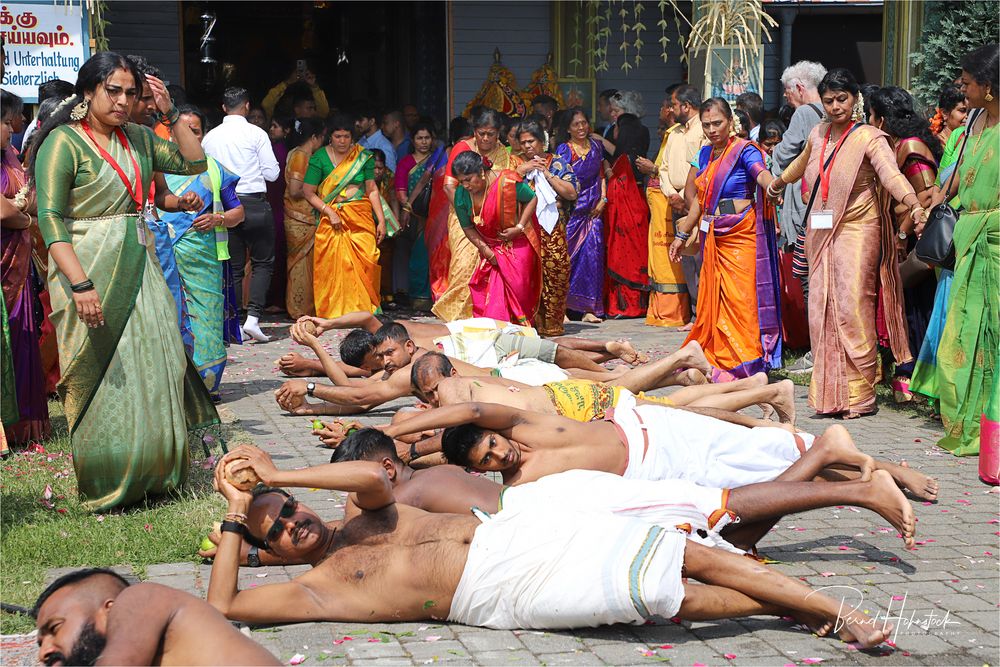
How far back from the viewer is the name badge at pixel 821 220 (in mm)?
7379

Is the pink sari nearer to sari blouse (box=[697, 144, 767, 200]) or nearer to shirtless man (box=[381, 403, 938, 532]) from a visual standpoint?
sari blouse (box=[697, 144, 767, 200])

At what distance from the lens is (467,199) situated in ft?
30.9

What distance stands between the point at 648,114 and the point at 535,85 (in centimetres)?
193

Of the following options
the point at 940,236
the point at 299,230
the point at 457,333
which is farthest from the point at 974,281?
the point at 299,230

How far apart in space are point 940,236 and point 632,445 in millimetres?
2847

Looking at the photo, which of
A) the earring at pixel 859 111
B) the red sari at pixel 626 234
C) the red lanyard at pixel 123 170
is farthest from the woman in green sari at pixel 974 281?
the red sari at pixel 626 234

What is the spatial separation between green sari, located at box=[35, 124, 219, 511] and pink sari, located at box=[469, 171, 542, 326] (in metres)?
4.07

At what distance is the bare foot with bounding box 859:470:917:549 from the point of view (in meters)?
4.15

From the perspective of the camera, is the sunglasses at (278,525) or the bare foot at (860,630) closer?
the bare foot at (860,630)

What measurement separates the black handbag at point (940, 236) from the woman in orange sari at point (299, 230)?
5.93 m

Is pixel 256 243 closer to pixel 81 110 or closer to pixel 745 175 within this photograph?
pixel 745 175

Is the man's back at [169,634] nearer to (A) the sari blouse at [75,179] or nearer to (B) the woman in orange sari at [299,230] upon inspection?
(A) the sari blouse at [75,179]

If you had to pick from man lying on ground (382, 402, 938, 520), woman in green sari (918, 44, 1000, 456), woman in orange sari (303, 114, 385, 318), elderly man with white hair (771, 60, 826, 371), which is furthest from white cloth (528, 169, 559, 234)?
man lying on ground (382, 402, 938, 520)

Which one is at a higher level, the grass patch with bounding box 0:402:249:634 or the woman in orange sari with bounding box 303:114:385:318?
the woman in orange sari with bounding box 303:114:385:318
